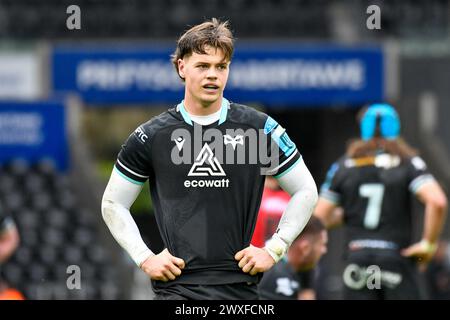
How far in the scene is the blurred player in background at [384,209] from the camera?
880 centimetres

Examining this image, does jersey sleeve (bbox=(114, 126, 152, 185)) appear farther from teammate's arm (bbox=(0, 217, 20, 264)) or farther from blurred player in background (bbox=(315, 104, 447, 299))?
blurred player in background (bbox=(315, 104, 447, 299))

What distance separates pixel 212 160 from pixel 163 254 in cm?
48

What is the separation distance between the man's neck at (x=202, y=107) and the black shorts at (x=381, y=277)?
121 inches

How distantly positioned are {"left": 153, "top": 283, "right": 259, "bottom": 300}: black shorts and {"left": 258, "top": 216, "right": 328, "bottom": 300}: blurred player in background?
154cm

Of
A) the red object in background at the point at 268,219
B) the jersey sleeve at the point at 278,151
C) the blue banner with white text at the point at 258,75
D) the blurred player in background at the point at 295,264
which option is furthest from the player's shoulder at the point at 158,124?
the blue banner with white text at the point at 258,75

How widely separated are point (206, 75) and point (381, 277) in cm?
331

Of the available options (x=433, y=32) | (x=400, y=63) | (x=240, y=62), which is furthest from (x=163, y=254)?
(x=433, y=32)

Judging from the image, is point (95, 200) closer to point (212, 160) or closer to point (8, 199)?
point (8, 199)

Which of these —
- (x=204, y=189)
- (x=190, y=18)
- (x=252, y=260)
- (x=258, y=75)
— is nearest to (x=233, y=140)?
(x=204, y=189)

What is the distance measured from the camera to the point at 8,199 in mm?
17484

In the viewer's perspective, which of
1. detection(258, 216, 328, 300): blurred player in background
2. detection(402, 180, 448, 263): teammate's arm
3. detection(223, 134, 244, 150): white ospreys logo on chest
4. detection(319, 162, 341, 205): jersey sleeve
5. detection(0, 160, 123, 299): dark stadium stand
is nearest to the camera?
detection(223, 134, 244, 150): white ospreys logo on chest

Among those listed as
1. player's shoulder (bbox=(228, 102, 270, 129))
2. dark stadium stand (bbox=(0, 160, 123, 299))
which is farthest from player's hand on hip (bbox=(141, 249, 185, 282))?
dark stadium stand (bbox=(0, 160, 123, 299))

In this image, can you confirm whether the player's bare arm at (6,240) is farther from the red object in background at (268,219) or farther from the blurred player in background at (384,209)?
the blurred player in background at (384,209)

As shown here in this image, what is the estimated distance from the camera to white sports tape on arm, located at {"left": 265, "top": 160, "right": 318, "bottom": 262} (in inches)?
239
